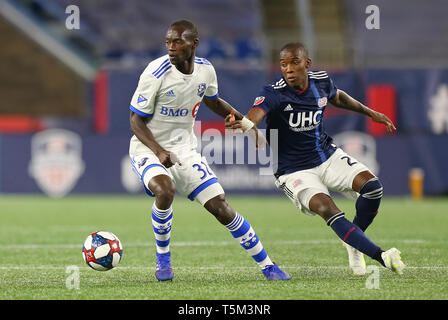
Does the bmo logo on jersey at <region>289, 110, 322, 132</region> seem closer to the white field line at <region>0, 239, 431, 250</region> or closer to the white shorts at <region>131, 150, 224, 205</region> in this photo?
the white shorts at <region>131, 150, 224, 205</region>

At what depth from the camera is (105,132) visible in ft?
56.3

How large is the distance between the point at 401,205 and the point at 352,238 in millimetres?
8710

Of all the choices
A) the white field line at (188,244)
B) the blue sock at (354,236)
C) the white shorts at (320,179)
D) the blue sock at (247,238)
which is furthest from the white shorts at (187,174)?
the white field line at (188,244)

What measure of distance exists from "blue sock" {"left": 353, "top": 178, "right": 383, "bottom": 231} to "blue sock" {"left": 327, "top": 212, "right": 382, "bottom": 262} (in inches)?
16.0

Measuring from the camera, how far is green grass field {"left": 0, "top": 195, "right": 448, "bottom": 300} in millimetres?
5484

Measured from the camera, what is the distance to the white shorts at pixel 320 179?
6.43m

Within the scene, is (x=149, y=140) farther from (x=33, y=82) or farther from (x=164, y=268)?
(x=33, y=82)

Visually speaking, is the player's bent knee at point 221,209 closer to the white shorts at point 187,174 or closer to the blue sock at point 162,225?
the white shorts at point 187,174

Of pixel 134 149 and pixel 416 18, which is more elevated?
pixel 416 18

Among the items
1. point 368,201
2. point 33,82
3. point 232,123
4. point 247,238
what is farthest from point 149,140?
point 33,82

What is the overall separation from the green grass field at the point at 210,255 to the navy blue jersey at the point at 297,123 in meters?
0.92

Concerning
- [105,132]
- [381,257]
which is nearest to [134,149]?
[381,257]

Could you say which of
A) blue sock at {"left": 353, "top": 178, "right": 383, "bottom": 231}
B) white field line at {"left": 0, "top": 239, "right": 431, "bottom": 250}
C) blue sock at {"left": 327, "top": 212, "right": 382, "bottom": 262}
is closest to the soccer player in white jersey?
blue sock at {"left": 327, "top": 212, "right": 382, "bottom": 262}
